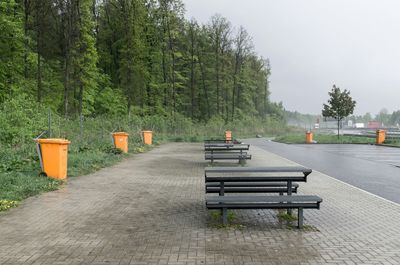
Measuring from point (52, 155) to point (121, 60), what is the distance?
33913 millimetres

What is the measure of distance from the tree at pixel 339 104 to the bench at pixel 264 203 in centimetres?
3270

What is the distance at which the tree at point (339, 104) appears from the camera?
36719 mm

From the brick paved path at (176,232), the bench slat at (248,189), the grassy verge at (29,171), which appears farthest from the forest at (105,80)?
the bench slat at (248,189)

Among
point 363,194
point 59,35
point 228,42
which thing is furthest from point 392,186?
point 228,42

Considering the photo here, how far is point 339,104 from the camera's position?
36719 millimetres

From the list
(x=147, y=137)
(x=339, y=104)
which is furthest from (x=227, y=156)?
(x=339, y=104)

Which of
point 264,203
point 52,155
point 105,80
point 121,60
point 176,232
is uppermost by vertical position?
point 121,60

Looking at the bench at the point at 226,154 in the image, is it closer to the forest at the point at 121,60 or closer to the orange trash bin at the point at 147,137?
the forest at the point at 121,60

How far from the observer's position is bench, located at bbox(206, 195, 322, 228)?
596cm

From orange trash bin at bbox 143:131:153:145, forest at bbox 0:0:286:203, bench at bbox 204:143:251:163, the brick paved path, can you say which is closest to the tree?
forest at bbox 0:0:286:203

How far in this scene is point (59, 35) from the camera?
37.8 metres

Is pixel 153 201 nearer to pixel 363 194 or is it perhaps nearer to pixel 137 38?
pixel 363 194

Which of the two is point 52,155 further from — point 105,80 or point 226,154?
point 105,80

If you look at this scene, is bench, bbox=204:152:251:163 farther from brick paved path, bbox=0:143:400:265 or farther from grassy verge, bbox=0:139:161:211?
brick paved path, bbox=0:143:400:265
